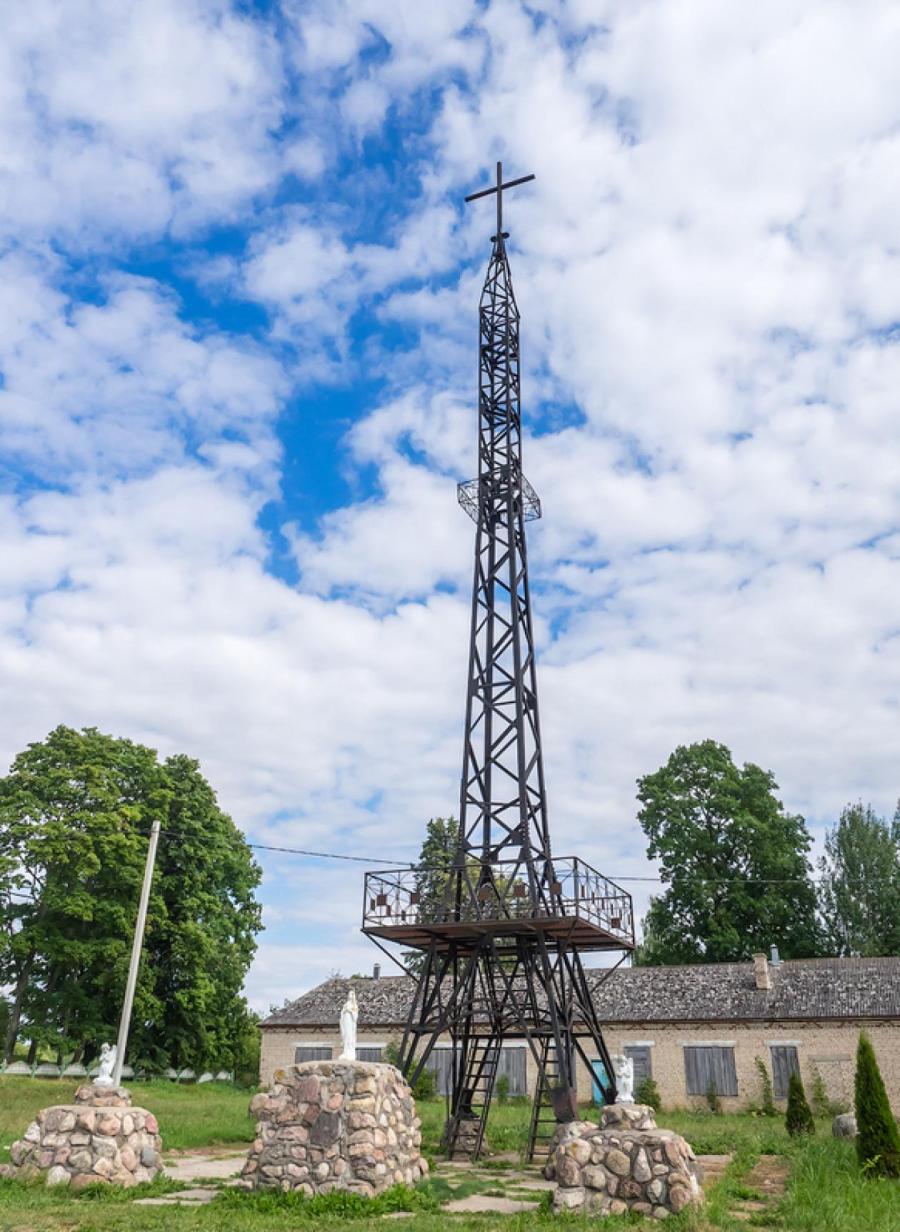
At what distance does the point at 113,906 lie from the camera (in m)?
31.7

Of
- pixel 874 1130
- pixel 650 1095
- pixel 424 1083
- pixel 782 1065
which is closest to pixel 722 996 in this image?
pixel 782 1065

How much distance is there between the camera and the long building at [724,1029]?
91.4 ft

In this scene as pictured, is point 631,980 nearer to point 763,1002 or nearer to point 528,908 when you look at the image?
point 763,1002

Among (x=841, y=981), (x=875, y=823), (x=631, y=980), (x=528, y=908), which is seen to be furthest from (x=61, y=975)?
(x=875, y=823)

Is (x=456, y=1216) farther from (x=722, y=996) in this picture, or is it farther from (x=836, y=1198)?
(x=722, y=996)

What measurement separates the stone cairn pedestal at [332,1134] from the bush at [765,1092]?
56.9ft

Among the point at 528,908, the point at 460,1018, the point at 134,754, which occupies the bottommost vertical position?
the point at 460,1018

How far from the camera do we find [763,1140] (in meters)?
18.7

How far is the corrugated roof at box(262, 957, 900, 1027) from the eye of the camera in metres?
28.8

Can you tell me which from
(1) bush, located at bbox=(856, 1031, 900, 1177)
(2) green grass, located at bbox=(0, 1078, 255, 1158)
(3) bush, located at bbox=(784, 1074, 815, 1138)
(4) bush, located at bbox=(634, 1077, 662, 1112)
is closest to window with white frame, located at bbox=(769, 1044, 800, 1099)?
(4) bush, located at bbox=(634, 1077, 662, 1112)

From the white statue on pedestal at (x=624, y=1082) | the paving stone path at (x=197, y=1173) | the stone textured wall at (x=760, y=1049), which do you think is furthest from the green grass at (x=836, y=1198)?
the stone textured wall at (x=760, y=1049)

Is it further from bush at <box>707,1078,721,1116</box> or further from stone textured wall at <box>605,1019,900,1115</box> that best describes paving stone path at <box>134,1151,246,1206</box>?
bush at <box>707,1078,721,1116</box>

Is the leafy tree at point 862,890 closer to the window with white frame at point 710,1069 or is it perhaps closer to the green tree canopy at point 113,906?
the window with white frame at point 710,1069

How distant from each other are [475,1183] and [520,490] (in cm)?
1346
